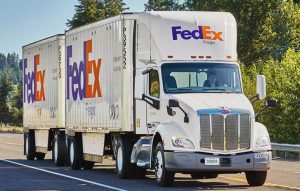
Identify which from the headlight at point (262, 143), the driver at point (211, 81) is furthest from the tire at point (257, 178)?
the driver at point (211, 81)

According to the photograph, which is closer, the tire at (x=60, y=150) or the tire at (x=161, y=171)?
the tire at (x=161, y=171)

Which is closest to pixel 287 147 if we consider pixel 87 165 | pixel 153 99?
pixel 87 165

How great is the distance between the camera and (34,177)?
21.0 metres

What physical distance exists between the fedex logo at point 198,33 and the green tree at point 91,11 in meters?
82.8

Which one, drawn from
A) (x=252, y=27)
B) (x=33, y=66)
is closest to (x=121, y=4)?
(x=252, y=27)

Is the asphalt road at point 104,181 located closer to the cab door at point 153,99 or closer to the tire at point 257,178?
the tire at point 257,178

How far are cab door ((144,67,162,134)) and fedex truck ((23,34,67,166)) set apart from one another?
8415 mm

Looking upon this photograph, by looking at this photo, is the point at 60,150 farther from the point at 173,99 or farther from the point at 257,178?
the point at 257,178

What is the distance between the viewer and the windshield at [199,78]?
58.7ft

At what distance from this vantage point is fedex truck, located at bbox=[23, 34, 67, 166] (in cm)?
2736

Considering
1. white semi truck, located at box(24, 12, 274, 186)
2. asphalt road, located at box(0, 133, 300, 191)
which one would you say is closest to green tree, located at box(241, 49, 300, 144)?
asphalt road, located at box(0, 133, 300, 191)

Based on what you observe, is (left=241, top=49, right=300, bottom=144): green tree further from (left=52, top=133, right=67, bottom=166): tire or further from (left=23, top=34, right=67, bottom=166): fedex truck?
(left=52, top=133, right=67, bottom=166): tire

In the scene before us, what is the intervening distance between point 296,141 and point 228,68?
2459cm

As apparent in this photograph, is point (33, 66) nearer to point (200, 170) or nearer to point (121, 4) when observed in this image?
point (200, 170)
